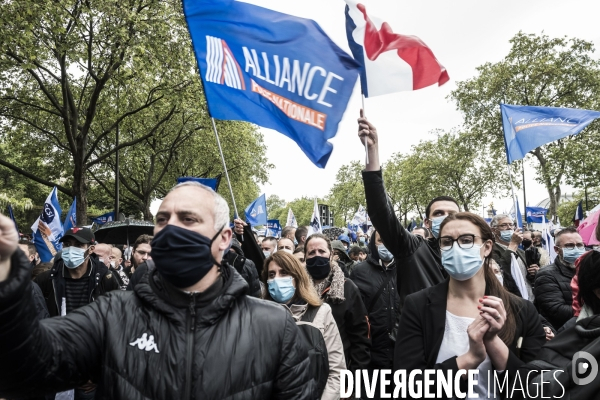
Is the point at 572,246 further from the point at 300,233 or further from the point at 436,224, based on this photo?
the point at 300,233

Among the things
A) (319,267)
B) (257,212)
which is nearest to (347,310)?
(319,267)

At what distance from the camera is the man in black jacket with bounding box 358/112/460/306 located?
3076 millimetres

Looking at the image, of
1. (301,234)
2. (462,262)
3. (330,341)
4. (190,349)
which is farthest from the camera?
(301,234)

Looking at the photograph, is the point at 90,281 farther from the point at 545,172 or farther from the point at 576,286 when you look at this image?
the point at 545,172

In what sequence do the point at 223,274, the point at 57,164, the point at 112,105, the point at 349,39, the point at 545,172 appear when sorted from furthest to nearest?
the point at 545,172, the point at 57,164, the point at 112,105, the point at 349,39, the point at 223,274

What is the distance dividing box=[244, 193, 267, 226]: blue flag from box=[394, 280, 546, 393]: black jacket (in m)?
11.7

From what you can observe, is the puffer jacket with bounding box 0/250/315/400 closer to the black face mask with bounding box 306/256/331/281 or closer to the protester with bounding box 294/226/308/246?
the black face mask with bounding box 306/256/331/281

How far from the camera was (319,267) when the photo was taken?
4316mm

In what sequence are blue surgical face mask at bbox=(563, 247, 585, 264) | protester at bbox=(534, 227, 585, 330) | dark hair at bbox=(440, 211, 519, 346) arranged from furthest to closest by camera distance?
blue surgical face mask at bbox=(563, 247, 585, 264), protester at bbox=(534, 227, 585, 330), dark hair at bbox=(440, 211, 519, 346)

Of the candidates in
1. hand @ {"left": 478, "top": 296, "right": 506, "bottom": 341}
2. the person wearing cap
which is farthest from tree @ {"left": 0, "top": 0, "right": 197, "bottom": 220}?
hand @ {"left": 478, "top": 296, "right": 506, "bottom": 341}

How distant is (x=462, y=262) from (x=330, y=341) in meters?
1.17

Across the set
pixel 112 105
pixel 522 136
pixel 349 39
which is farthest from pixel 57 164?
pixel 349 39

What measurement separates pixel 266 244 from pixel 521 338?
17.7 feet

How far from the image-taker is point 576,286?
2.51 metres
